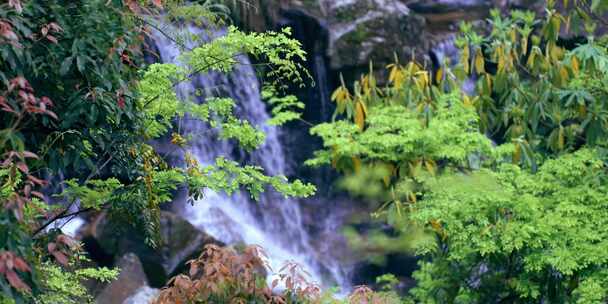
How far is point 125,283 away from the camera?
32.9 feet

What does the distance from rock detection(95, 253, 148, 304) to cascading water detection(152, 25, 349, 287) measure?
5.90 ft

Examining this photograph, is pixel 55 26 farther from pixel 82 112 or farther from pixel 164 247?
pixel 164 247

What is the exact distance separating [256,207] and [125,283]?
3.61 meters

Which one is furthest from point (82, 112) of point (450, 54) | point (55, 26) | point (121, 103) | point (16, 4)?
point (450, 54)

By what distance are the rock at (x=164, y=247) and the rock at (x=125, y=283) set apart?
26 centimetres

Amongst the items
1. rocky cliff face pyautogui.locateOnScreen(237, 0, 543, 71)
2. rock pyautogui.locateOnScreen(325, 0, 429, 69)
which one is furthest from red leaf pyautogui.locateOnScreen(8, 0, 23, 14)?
rock pyautogui.locateOnScreen(325, 0, 429, 69)

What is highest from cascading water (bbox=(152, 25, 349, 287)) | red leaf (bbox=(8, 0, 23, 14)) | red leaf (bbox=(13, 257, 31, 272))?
red leaf (bbox=(8, 0, 23, 14))

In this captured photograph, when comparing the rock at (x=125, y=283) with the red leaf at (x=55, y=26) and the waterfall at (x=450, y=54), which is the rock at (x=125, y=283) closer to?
the red leaf at (x=55, y=26)

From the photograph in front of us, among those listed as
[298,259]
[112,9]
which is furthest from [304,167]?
[112,9]

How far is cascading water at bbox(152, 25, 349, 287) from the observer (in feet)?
40.7

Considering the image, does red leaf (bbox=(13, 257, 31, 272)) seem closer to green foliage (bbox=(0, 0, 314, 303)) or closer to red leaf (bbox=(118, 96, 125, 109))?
green foliage (bbox=(0, 0, 314, 303))

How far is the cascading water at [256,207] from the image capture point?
12396 millimetres

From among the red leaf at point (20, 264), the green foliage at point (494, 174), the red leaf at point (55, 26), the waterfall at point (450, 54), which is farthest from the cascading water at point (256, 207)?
the red leaf at point (20, 264)

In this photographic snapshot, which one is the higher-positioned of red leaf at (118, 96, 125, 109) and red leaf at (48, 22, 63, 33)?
red leaf at (48, 22, 63, 33)
